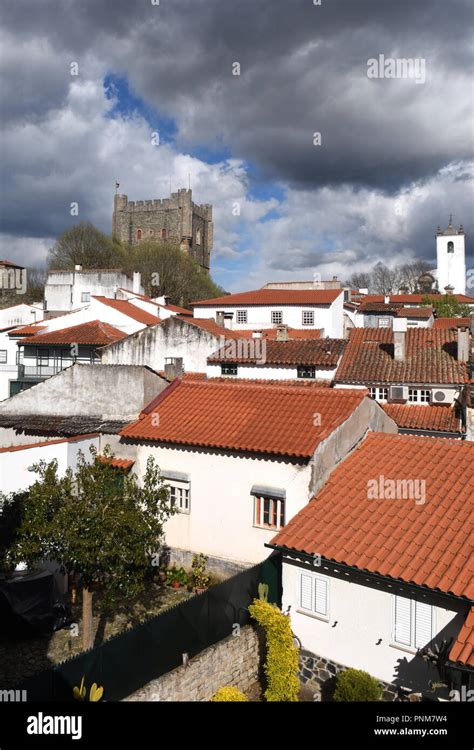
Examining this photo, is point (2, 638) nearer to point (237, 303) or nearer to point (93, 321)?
point (93, 321)

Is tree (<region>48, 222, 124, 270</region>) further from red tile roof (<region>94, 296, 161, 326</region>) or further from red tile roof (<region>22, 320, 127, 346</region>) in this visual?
red tile roof (<region>22, 320, 127, 346</region>)

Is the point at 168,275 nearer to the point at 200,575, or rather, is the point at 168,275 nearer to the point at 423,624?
the point at 200,575

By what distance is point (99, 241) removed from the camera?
7419 centimetres

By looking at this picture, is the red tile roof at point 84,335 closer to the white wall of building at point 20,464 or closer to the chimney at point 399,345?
the chimney at point 399,345

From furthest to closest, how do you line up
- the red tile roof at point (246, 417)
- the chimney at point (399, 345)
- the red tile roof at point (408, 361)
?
the chimney at point (399, 345)
the red tile roof at point (408, 361)
the red tile roof at point (246, 417)

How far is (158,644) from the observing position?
35.0ft

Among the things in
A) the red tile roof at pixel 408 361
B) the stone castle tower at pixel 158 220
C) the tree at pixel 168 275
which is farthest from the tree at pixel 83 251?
the red tile roof at pixel 408 361

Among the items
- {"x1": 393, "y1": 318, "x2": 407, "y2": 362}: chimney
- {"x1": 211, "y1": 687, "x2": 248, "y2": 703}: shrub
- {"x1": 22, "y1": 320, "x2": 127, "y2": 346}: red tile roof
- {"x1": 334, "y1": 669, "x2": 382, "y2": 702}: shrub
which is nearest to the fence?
{"x1": 211, "y1": 687, "x2": 248, "y2": 703}: shrub

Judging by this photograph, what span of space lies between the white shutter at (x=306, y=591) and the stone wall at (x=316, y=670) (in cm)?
101

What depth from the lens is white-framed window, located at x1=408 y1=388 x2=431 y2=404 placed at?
31.4 metres

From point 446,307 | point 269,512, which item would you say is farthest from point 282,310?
point 269,512

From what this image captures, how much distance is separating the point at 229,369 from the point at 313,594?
77.9 ft

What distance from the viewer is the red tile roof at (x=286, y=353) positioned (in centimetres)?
3362

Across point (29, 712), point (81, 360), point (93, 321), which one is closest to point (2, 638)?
point (29, 712)
